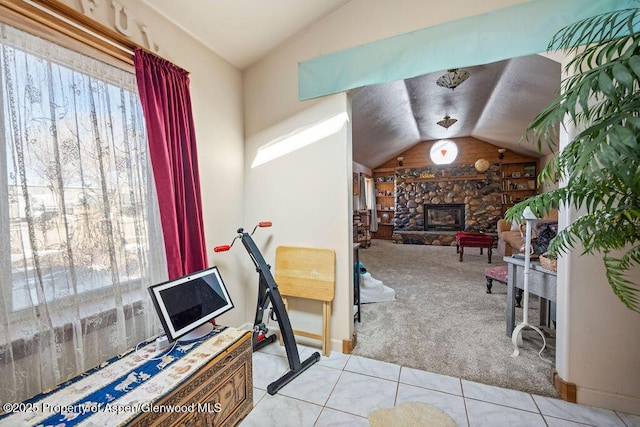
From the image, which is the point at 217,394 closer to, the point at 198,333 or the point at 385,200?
the point at 198,333

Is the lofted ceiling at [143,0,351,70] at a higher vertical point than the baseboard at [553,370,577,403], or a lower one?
higher

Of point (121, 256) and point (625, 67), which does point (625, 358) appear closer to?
point (625, 67)

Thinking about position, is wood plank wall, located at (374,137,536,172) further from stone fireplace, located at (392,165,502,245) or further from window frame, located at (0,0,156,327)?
window frame, located at (0,0,156,327)

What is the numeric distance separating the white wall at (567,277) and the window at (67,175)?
44.2 inches

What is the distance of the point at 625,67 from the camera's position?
74 centimetres

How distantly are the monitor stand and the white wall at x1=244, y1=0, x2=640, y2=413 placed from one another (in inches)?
41.6

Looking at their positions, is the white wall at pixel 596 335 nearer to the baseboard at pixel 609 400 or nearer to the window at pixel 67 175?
the baseboard at pixel 609 400

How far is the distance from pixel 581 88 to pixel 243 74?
236 cm

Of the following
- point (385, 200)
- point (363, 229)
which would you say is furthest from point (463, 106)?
point (385, 200)

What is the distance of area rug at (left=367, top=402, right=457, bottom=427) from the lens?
1364mm

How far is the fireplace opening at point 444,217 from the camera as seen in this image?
7174mm

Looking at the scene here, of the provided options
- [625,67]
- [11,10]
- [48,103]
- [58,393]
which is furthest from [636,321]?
[11,10]

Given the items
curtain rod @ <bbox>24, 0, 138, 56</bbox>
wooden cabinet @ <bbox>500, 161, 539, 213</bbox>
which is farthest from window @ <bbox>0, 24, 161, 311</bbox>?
wooden cabinet @ <bbox>500, 161, 539, 213</bbox>

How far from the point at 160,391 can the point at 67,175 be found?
105 centimetres
